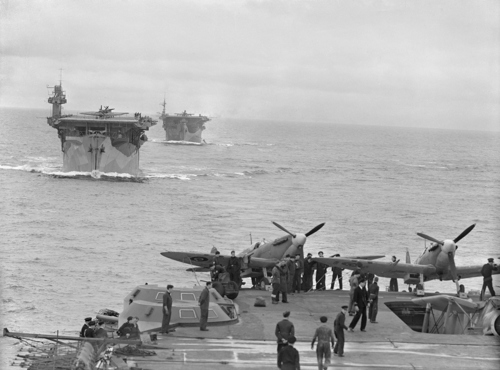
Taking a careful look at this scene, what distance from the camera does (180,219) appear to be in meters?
73.1

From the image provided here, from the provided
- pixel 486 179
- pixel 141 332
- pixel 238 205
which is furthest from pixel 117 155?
pixel 141 332

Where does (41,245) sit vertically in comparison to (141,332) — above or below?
below

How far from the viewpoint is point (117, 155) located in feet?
341

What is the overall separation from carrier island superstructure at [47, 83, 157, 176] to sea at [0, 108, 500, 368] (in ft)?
6.78

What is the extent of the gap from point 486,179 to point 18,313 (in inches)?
4318

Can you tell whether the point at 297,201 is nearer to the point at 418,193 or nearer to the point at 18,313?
the point at 418,193

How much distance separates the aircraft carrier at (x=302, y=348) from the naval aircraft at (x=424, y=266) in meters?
5.13

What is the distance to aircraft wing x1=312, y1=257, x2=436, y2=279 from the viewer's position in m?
30.9

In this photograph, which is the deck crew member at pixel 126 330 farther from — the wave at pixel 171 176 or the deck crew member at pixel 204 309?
the wave at pixel 171 176

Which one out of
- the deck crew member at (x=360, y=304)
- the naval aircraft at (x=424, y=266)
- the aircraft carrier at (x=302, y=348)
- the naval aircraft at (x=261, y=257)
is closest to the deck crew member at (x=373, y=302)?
the aircraft carrier at (x=302, y=348)

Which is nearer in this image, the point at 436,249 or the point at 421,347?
the point at 421,347

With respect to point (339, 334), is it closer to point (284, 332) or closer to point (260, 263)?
point (284, 332)

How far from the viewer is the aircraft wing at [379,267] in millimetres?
30922

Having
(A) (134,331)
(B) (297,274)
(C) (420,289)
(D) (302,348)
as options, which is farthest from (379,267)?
(A) (134,331)
